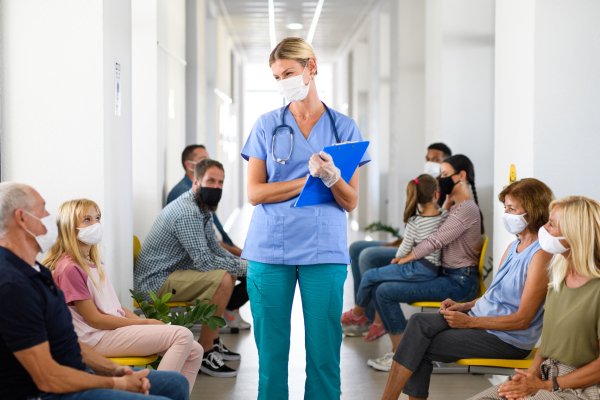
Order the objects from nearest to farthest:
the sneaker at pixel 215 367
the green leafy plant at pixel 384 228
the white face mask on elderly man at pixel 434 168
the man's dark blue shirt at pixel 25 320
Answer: the man's dark blue shirt at pixel 25 320 → the sneaker at pixel 215 367 → the white face mask on elderly man at pixel 434 168 → the green leafy plant at pixel 384 228

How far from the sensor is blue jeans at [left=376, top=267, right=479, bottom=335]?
11.5 ft

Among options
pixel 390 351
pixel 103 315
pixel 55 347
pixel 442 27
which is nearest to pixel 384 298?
pixel 390 351

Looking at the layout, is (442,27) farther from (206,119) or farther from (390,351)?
(206,119)

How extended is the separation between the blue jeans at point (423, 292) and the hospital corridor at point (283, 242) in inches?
0.5

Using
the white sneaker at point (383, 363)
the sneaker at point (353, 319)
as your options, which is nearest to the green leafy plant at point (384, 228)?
the sneaker at point (353, 319)

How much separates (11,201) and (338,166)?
105 cm

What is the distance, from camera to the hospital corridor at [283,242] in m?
1.89

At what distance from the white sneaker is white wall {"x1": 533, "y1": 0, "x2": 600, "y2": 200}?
1.42 metres

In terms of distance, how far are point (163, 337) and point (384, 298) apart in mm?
1606

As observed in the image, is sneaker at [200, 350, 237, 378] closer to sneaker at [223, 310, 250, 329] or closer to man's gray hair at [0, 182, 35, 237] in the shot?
sneaker at [223, 310, 250, 329]

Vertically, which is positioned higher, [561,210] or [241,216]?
[561,210]

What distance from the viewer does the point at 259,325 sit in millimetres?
2174

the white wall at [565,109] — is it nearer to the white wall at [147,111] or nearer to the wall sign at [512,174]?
the wall sign at [512,174]

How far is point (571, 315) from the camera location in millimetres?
1911
